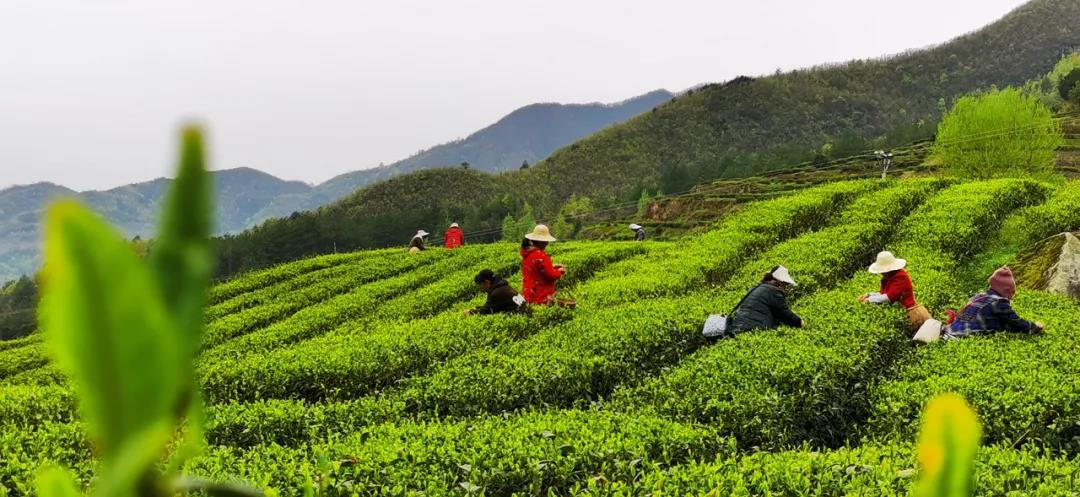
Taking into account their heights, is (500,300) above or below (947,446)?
below

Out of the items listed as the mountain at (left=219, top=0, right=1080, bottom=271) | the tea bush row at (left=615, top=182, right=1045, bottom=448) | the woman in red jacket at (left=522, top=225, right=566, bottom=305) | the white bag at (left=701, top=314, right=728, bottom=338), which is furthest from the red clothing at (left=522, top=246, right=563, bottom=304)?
the mountain at (left=219, top=0, right=1080, bottom=271)

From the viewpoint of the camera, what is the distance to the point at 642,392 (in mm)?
6875

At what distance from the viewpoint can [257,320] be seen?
15562 mm

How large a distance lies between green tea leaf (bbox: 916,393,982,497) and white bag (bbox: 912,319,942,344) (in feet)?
31.5

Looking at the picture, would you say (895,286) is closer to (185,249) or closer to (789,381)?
(789,381)

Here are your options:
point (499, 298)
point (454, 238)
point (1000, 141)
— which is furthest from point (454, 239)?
point (1000, 141)

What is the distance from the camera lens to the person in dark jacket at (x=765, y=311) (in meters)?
8.99

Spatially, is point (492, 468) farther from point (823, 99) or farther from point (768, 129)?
point (823, 99)

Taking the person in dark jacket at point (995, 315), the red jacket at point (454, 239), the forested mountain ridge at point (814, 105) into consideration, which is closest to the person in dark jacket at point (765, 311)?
the person in dark jacket at point (995, 315)

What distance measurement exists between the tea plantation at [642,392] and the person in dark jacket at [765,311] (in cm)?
37

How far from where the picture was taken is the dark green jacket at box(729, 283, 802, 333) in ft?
29.5

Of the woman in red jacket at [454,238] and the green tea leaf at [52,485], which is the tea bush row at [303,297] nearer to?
the woman in red jacket at [454,238]

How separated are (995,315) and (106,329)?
1003cm

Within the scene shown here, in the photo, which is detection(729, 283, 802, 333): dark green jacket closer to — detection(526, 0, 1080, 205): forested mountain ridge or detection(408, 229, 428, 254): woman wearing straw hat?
detection(408, 229, 428, 254): woman wearing straw hat
